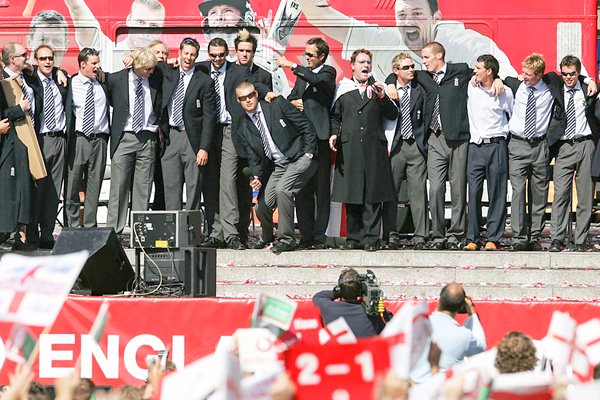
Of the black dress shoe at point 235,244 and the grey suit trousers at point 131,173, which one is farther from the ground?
the grey suit trousers at point 131,173

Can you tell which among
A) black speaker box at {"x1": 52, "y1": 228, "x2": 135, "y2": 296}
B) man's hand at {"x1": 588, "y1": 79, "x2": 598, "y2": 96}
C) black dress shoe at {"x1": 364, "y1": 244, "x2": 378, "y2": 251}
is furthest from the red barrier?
man's hand at {"x1": 588, "y1": 79, "x2": 598, "y2": 96}

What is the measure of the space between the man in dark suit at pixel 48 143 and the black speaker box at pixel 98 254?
2.29 m

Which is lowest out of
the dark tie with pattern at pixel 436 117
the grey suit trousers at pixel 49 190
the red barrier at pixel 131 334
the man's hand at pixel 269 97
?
the red barrier at pixel 131 334

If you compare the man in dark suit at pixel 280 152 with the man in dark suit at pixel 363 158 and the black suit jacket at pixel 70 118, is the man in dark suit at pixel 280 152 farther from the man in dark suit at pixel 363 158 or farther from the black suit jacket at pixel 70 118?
the black suit jacket at pixel 70 118

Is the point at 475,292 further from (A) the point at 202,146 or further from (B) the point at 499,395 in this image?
(B) the point at 499,395

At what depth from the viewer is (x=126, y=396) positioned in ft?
24.7

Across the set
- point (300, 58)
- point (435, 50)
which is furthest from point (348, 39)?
point (435, 50)

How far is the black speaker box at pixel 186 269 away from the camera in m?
12.9

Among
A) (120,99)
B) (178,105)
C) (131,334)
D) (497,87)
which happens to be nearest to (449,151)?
(497,87)

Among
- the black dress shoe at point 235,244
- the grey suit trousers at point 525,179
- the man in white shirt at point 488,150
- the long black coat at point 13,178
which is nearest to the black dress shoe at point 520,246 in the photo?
the grey suit trousers at point 525,179

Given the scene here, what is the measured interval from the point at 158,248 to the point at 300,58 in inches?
206

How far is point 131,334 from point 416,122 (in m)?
4.38

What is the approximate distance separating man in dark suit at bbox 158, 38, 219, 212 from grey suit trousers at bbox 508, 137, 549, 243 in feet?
11.0

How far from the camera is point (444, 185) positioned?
14773 mm
